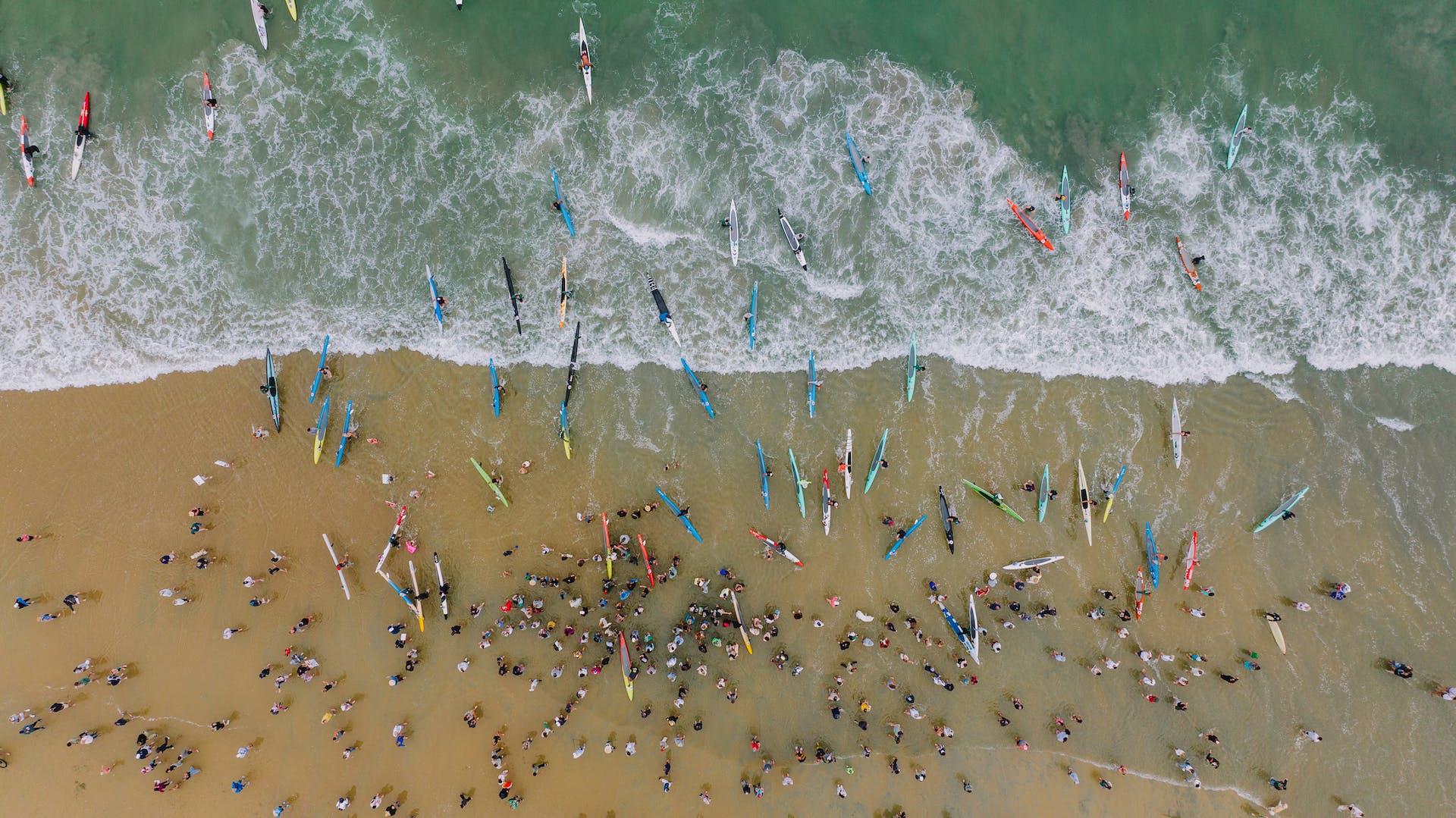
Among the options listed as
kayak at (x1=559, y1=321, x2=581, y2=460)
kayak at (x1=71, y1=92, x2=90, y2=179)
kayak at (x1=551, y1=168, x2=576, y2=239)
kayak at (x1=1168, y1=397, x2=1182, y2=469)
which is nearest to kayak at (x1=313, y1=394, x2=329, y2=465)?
kayak at (x1=559, y1=321, x2=581, y2=460)

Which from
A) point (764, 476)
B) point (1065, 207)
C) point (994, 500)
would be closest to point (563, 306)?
point (764, 476)

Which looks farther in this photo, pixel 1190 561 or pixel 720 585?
pixel 720 585

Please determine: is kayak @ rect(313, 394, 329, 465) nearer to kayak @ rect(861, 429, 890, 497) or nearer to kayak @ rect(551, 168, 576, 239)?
kayak @ rect(551, 168, 576, 239)

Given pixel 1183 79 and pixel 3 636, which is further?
pixel 1183 79

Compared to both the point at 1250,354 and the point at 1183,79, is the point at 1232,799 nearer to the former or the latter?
the point at 1250,354

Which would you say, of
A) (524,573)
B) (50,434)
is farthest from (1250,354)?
(50,434)

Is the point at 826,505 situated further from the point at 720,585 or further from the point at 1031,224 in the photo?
the point at 1031,224

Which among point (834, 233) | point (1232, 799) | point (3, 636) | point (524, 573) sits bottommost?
point (1232, 799)
